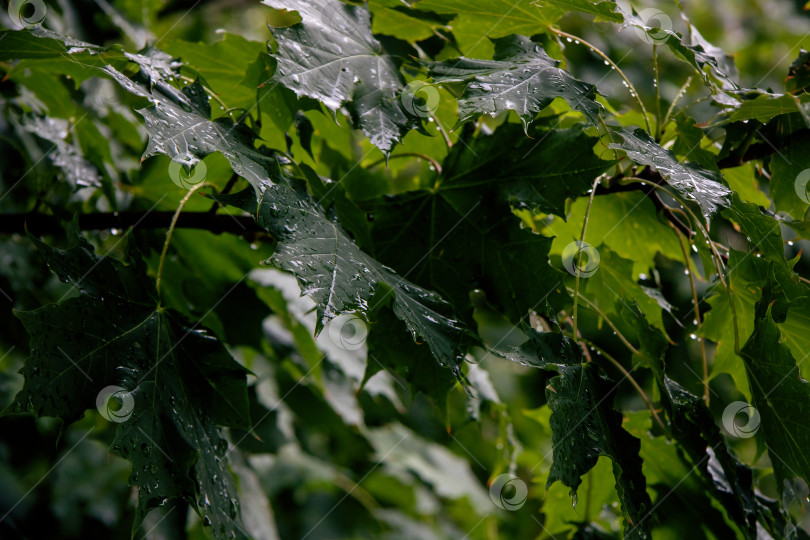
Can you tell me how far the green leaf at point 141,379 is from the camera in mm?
675

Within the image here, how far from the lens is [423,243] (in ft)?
2.98

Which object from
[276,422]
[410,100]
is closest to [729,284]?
[410,100]

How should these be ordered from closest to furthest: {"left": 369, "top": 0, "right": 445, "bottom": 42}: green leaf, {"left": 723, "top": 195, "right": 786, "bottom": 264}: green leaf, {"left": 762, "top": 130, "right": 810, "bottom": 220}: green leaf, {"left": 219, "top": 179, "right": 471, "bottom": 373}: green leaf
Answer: {"left": 219, "top": 179, "right": 471, "bottom": 373}: green leaf, {"left": 723, "top": 195, "right": 786, "bottom": 264}: green leaf, {"left": 762, "top": 130, "right": 810, "bottom": 220}: green leaf, {"left": 369, "top": 0, "right": 445, "bottom": 42}: green leaf

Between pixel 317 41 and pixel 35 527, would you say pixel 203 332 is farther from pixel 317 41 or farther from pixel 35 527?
pixel 35 527

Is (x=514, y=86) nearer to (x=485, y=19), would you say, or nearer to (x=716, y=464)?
(x=485, y=19)

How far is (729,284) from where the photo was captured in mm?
822

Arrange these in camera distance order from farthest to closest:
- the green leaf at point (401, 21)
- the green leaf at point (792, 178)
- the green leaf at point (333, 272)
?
the green leaf at point (401, 21) → the green leaf at point (792, 178) → the green leaf at point (333, 272)

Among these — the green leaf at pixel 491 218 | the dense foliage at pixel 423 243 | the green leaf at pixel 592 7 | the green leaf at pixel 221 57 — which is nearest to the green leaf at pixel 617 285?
the dense foliage at pixel 423 243

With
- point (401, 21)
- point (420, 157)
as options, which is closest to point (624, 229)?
point (420, 157)

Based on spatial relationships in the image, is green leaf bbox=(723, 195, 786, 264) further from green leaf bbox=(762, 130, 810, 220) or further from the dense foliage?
green leaf bbox=(762, 130, 810, 220)

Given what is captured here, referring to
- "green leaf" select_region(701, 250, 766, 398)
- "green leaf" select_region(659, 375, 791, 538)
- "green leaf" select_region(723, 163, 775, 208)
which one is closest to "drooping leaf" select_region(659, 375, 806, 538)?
"green leaf" select_region(659, 375, 791, 538)

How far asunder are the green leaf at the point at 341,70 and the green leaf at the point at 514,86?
0.08 m

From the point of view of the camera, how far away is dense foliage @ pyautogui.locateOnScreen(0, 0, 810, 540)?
0.70m

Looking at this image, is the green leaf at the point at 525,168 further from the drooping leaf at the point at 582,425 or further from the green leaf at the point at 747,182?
the green leaf at the point at 747,182
